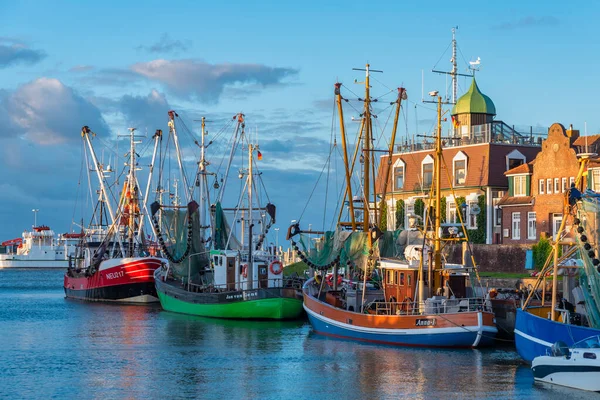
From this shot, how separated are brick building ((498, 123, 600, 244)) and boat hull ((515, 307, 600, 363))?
2820cm

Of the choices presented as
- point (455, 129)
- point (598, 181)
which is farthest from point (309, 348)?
point (455, 129)

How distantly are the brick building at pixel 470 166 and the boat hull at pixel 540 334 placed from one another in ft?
114

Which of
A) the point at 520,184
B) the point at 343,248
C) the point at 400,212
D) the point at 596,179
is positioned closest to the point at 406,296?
the point at 343,248

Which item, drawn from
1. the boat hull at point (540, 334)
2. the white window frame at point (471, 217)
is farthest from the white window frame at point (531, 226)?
the boat hull at point (540, 334)

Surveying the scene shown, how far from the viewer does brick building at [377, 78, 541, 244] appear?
79688 mm

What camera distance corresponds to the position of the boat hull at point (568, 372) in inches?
1394

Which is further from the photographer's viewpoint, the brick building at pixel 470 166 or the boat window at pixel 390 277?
the brick building at pixel 470 166

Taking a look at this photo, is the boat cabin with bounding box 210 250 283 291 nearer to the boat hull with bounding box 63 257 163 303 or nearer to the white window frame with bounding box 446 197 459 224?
the boat hull with bounding box 63 257 163 303

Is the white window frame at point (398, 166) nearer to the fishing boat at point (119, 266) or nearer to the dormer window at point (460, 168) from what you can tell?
the dormer window at point (460, 168)

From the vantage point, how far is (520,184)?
7644 centimetres

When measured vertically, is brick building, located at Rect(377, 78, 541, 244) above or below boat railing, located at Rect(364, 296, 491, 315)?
above

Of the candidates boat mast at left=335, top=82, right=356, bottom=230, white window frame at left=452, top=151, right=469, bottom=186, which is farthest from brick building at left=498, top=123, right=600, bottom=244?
boat mast at left=335, top=82, right=356, bottom=230

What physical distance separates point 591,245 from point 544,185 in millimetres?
33899

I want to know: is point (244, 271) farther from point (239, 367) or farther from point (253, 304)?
point (239, 367)
